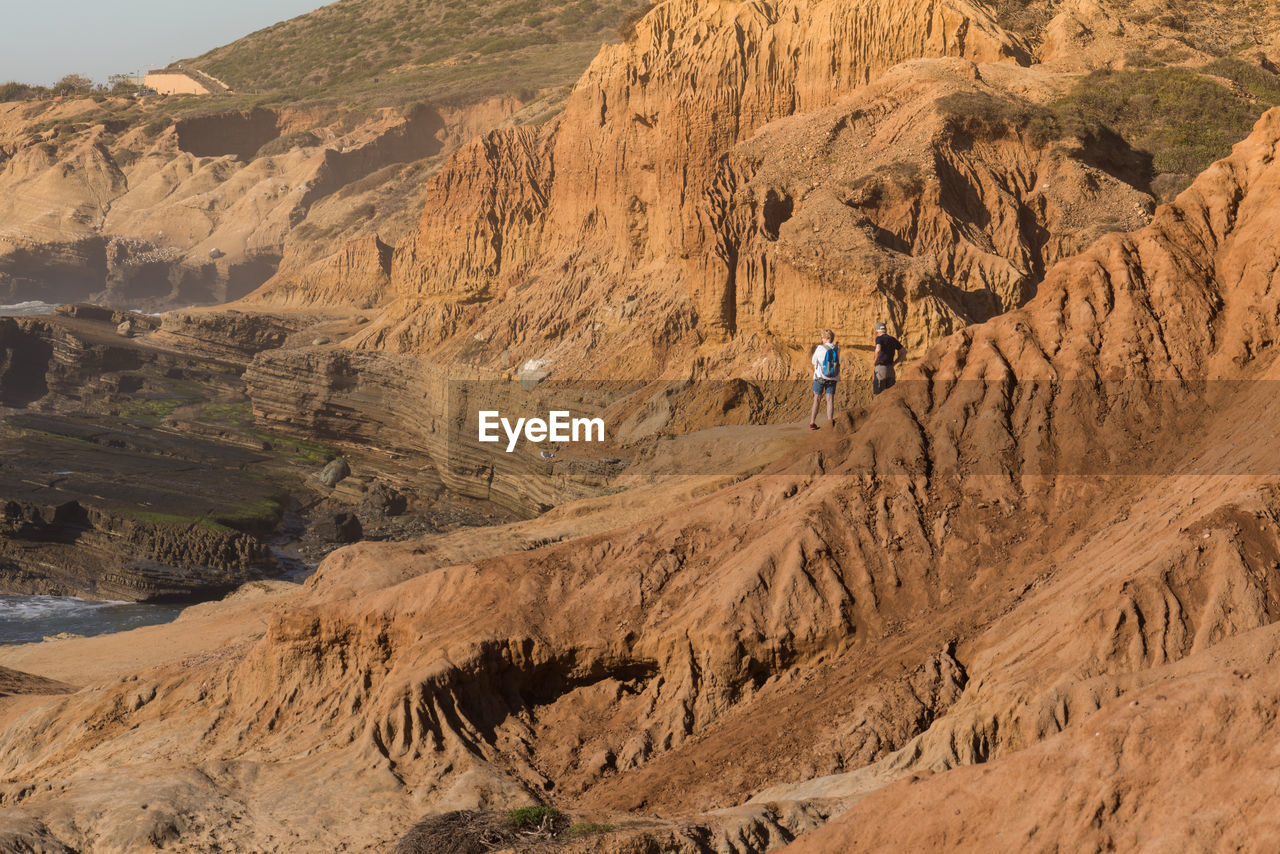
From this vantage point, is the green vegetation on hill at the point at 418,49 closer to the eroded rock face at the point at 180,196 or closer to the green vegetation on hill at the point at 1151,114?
the eroded rock face at the point at 180,196

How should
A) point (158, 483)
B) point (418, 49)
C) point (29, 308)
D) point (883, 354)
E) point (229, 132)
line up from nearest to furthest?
1. point (883, 354)
2. point (158, 483)
3. point (29, 308)
4. point (229, 132)
5. point (418, 49)

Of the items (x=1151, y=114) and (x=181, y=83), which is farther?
(x=181, y=83)

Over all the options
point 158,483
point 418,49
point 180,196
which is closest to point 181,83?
point 418,49

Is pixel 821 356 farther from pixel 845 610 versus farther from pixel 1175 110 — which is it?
pixel 1175 110

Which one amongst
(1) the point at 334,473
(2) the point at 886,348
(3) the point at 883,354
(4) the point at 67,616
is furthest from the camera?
(1) the point at 334,473

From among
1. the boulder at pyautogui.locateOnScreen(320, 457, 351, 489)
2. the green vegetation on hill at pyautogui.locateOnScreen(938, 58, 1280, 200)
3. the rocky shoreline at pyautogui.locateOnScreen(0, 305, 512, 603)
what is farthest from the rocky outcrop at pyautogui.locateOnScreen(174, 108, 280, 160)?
the green vegetation on hill at pyautogui.locateOnScreen(938, 58, 1280, 200)
